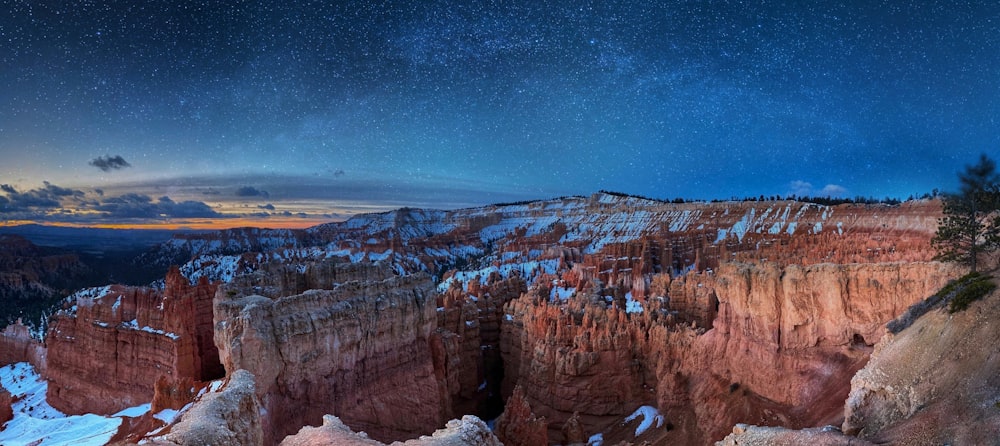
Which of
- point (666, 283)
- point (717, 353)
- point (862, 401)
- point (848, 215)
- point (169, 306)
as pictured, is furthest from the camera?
point (848, 215)

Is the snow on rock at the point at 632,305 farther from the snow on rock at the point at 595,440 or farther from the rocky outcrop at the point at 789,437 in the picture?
the rocky outcrop at the point at 789,437

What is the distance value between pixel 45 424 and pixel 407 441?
25.8m

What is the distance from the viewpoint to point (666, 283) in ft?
116

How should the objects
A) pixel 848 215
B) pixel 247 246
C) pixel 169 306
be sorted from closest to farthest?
pixel 169 306, pixel 848 215, pixel 247 246

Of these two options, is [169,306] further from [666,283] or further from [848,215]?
[848,215]

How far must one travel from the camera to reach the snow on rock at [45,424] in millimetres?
20609

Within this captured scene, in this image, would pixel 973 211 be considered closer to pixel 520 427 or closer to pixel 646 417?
pixel 646 417

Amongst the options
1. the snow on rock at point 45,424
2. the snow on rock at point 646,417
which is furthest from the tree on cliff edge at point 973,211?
the snow on rock at point 45,424

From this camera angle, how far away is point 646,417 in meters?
23.1

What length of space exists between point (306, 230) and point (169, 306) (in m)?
167

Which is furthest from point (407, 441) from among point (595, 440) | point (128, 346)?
point (128, 346)

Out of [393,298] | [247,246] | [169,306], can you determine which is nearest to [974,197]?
[393,298]

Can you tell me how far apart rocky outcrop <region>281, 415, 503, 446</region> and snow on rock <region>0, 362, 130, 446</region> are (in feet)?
44.8

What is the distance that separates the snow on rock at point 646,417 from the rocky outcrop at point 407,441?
1382 cm
